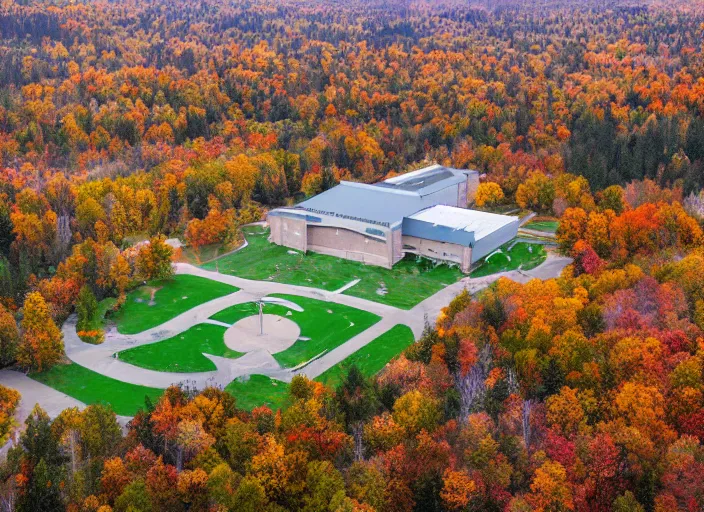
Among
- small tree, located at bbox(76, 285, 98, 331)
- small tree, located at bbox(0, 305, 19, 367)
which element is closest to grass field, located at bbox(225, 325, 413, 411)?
small tree, located at bbox(76, 285, 98, 331)

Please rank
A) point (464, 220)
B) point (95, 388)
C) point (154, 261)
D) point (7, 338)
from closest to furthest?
point (95, 388)
point (7, 338)
point (154, 261)
point (464, 220)

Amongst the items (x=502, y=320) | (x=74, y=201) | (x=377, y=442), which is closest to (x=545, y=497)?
(x=377, y=442)

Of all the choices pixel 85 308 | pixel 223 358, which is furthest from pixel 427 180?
pixel 85 308

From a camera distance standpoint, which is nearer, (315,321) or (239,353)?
(239,353)

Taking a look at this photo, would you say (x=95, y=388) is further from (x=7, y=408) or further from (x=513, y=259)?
(x=513, y=259)

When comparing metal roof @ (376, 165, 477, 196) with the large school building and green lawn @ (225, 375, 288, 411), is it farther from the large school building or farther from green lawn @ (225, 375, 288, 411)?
green lawn @ (225, 375, 288, 411)
